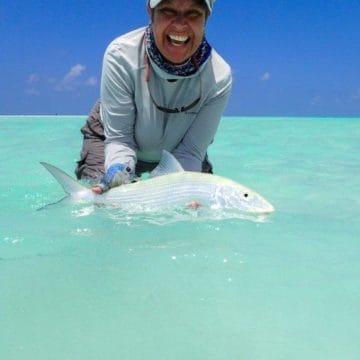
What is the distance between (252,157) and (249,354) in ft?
16.1

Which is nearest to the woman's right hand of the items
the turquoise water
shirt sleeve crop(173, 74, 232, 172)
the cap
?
the turquoise water

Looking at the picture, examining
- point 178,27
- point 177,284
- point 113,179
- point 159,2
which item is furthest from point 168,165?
point 177,284

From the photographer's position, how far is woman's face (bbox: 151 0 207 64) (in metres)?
2.47

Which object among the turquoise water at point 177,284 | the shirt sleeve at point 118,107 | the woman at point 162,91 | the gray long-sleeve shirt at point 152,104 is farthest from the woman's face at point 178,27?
the turquoise water at point 177,284

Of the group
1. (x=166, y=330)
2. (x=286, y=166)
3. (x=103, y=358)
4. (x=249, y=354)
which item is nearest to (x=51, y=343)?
(x=103, y=358)

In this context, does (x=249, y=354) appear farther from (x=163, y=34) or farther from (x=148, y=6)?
(x=148, y=6)

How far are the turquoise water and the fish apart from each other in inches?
2.8

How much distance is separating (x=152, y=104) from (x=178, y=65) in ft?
1.00

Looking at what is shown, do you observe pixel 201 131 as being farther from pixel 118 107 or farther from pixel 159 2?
pixel 159 2

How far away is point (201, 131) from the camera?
10.1 feet

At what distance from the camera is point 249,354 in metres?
1.21

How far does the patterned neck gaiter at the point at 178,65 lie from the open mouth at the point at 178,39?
0.12m

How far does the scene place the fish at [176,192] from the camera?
2473 millimetres

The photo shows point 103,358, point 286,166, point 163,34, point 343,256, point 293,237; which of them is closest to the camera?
point 103,358
